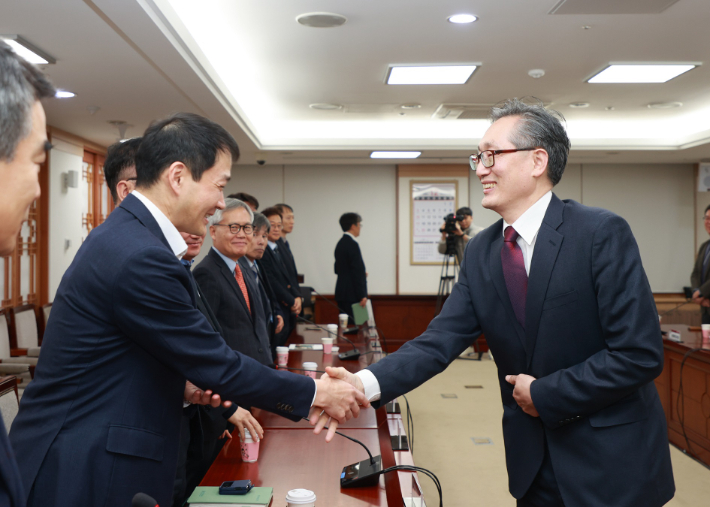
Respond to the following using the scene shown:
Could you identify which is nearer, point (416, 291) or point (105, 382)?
point (105, 382)

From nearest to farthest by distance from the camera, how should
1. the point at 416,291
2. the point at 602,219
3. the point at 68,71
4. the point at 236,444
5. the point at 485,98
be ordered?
1. the point at 602,219
2. the point at 236,444
3. the point at 68,71
4. the point at 485,98
5. the point at 416,291

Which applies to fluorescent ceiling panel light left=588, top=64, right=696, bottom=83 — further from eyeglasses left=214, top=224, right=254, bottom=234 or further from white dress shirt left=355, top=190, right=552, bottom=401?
white dress shirt left=355, top=190, right=552, bottom=401

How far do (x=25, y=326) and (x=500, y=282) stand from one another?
4888mm

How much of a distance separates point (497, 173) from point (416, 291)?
24.5 ft

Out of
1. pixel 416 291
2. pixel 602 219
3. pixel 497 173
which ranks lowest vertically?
pixel 416 291

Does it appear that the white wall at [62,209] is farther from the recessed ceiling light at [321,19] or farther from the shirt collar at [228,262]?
the shirt collar at [228,262]

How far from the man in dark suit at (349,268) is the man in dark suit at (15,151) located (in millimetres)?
6235

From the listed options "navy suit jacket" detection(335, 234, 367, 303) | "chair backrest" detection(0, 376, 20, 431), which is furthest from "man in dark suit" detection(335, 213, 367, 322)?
"chair backrest" detection(0, 376, 20, 431)

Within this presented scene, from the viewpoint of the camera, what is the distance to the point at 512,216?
1640mm

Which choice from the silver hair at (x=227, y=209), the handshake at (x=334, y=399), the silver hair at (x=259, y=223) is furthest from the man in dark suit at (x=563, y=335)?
the silver hair at (x=259, y=223)

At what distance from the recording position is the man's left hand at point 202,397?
157cm

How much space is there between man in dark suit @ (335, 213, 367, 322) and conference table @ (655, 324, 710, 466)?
3.48 m

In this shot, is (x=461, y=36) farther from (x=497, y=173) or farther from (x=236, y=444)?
(x=236, y=444)

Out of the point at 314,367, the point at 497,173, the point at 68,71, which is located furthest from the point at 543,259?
the point at 68,71
